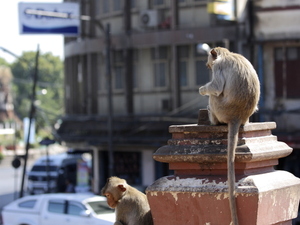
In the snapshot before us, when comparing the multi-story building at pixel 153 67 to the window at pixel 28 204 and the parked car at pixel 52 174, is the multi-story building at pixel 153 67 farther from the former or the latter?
the window at pixel 28 204

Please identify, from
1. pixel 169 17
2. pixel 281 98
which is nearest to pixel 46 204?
pixel 281 98

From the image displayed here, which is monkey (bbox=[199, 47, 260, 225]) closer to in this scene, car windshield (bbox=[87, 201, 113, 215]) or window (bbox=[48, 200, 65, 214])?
car windshield (bbox=[87, 201, 113, 215])

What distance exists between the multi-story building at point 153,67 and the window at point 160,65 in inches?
1.3

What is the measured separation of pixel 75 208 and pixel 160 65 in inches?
382

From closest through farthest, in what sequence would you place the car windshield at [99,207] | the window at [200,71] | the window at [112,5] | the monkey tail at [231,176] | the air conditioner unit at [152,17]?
the monkey tail at [231,176]
the car windshield at [99,207]
the window at [200,71]
the air conditioner unit at [152,17]
the window at [112,5]

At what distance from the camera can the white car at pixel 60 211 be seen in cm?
1381

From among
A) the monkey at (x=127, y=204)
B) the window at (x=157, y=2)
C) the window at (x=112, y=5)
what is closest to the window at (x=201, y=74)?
the window at (x=157, y=2)

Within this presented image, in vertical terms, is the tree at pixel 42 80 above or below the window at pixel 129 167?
above

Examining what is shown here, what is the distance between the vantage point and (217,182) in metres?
4.77

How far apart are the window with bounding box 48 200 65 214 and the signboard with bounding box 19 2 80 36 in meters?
9.49

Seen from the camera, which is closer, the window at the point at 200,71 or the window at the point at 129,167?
the window at the point at 200,71

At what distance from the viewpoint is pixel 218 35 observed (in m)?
21.4

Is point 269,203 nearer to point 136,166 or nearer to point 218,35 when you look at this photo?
point 218,35

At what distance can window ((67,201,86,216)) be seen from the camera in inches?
556
